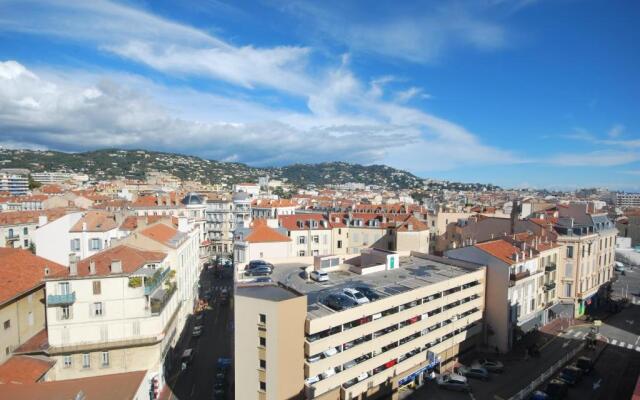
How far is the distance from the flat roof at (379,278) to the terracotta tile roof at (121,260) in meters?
12.4

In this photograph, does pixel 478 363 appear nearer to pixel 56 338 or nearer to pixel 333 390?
pixel 333 390

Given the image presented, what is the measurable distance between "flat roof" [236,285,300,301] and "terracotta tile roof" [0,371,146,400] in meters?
11.3

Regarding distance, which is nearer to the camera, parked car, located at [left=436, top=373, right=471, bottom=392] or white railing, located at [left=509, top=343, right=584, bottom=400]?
white railing, located at [left=509, top=343, right=584, bottom=400]

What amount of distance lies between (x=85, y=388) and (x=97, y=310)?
21.0 ft

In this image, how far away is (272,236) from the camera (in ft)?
186

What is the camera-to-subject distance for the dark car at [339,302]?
29.8 m

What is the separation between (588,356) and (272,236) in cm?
4101

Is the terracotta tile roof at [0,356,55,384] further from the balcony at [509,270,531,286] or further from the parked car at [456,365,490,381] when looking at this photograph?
the balcony at [509,270,531,286]

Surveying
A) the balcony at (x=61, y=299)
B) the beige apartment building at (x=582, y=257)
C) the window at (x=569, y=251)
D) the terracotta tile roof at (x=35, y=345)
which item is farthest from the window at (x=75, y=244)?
the window at (x=569, y=251)

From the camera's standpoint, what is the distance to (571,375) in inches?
1470

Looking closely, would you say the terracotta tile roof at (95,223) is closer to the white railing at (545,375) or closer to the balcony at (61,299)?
the balcony at (61,299)

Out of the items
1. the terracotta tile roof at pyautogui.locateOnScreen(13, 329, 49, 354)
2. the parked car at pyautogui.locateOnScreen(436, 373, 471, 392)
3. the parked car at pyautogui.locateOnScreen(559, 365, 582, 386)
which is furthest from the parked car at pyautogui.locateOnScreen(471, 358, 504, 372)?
the terracotta tile roof at pyautogui.locateOnScreen(13, 329, 49, 354)

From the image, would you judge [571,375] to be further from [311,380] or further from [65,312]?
[65,312]

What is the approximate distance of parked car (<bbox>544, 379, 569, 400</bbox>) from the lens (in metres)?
34.5
